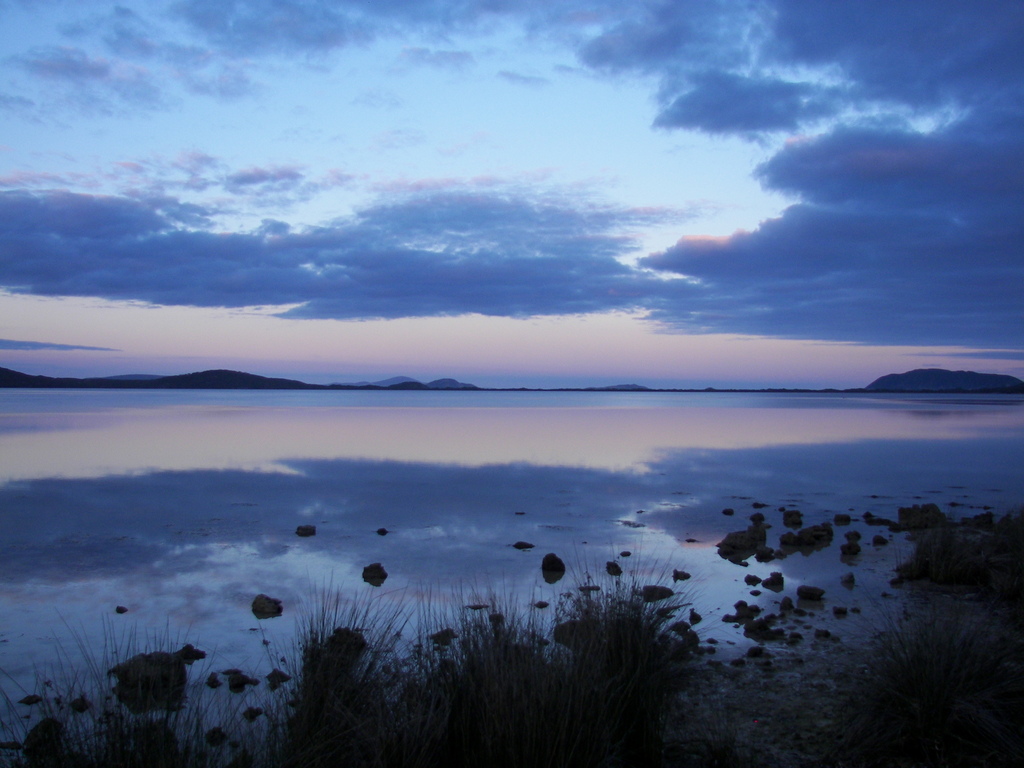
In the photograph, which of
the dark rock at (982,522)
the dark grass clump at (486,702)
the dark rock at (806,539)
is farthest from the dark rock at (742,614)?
the dark rock at (982,522)

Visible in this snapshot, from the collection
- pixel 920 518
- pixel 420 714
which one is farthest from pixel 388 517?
pixel 420 714

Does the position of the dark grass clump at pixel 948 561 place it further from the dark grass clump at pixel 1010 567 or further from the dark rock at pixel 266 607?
the dark rock at pixel 266 607

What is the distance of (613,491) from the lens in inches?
688

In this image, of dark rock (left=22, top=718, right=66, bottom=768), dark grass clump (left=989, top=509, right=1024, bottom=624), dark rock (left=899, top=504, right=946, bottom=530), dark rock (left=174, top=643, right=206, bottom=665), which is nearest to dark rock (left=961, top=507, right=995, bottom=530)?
dark rock (left=899, top=504, right=946, bottom=530)

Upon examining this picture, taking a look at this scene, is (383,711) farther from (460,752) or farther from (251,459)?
(251,459)

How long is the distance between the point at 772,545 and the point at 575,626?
716 centimetres

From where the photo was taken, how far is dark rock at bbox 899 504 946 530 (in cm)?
1227

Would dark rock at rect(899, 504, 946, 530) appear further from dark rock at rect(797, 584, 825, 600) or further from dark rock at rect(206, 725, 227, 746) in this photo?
dark rock at rect(206, 725, 227, 746)

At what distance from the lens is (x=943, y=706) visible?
457cm

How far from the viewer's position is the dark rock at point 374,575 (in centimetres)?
922

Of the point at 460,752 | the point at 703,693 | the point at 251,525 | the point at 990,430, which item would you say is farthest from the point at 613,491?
the point at 990,430

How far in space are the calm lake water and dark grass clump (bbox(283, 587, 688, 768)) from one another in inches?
→ 44.0

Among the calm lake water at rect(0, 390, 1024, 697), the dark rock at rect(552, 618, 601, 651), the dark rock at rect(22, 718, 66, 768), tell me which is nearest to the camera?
the dark rock at rect(22, 718, 66, 768)

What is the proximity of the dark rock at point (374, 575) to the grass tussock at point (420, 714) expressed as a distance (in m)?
3.83
